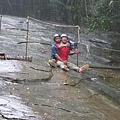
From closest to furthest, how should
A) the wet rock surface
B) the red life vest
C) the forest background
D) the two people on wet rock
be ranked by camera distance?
the wet rock surface < the two people on wet rock < the red life vest < the forest background

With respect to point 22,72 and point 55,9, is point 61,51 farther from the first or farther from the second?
point 55,9

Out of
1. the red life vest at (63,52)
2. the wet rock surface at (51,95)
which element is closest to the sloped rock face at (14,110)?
the wet rock surface at (51,95)

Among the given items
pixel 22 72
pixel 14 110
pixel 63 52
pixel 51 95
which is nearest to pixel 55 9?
pixel 63 52

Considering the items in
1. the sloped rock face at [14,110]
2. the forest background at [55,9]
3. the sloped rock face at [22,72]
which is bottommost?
the sloped rock face at [14,110]

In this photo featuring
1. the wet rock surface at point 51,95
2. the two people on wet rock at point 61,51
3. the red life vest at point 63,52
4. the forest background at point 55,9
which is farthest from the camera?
the forest background at point 55,9

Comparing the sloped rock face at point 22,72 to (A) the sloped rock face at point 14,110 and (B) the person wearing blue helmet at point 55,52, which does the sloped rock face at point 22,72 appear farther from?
(A) the sloped rock face at point 14,110

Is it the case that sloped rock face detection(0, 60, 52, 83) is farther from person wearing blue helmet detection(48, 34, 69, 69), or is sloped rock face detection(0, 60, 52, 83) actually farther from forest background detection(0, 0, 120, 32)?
forest background detection(0, 0, 120, 32)

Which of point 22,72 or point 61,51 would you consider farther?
point 61,51

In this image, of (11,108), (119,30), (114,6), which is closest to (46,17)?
(119,30)

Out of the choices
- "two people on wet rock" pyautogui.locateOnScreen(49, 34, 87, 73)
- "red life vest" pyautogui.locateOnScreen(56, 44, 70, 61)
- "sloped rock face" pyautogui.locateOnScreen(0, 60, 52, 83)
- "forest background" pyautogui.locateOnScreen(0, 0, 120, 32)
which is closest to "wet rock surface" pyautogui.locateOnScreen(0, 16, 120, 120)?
"sloped rock face" pyautogui.locateOnScreen(0, 60, 52, 83)

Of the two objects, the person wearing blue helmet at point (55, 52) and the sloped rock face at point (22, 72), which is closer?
the sloped rock face at point (22, 72)

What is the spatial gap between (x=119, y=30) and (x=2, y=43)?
12.8m

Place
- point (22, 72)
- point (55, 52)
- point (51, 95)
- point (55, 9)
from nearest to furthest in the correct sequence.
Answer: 1. point (51, 95)
2. point (22, 72)
3. point (55, 52)
4. point (55, 9)

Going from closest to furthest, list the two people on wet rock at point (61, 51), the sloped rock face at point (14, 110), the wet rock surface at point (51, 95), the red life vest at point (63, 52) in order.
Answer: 1. the sloped rock face at point (14, 110)
2. the wet rock surface at point (51, 95)
3. the two people on wet rock at point (61, 51)
4. the red life vest at point (63, 52)
